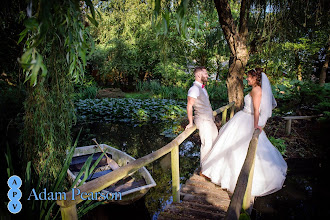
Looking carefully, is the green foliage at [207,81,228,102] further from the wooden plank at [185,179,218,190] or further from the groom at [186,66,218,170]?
the wooden plank at [185,179,218,190]

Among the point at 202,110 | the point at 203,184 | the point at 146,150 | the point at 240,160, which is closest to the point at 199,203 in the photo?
the point at 203,184

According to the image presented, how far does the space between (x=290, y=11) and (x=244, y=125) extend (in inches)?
126

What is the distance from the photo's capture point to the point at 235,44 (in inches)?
204

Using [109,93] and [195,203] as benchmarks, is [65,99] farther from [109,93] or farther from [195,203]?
[109,93]

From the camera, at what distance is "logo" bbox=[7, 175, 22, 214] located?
71.0 inches

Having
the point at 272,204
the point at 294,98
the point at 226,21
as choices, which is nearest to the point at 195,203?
the point at 272,204

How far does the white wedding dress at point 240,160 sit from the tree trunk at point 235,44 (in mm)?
1950

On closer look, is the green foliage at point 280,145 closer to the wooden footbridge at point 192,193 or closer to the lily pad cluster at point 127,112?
the wooden footbridge at point 192,193

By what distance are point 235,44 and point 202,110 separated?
2.61 meters

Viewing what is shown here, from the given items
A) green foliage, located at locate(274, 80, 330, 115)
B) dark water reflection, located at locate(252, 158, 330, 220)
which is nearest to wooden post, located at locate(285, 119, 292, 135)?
green foliage, located at locate(274, 80, 330, 115)

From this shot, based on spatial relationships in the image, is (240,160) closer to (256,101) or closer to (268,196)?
(256,101)

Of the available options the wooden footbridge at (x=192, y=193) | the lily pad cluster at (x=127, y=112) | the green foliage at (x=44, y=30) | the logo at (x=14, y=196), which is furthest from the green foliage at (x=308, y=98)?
the logo at (x=14, y=196)

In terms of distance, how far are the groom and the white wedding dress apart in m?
0.14

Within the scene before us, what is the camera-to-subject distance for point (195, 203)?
9.25 feet
